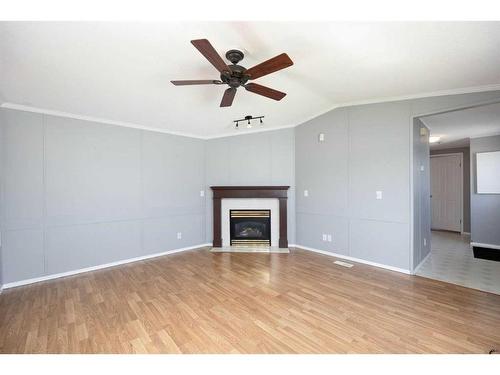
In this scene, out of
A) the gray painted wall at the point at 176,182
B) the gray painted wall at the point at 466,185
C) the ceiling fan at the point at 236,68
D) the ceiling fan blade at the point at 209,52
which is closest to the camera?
the ceiling fan blade at the point at 209,52

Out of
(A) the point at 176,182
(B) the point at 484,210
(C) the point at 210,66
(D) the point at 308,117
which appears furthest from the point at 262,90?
(B) the point at 484,210

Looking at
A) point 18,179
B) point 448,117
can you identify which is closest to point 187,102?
point 18,179

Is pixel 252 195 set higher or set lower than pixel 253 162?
lower

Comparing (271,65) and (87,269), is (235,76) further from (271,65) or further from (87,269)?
(87,269)

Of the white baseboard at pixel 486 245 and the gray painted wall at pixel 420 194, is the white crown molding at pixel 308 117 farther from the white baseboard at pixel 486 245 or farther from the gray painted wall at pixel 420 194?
the white baseboard at pixel 486 245

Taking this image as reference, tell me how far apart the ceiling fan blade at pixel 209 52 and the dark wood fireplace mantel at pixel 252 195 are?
278 centimetres

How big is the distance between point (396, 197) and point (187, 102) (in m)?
3.42

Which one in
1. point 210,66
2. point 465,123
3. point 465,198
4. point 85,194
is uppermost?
point 210,66

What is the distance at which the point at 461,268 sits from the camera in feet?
10.8

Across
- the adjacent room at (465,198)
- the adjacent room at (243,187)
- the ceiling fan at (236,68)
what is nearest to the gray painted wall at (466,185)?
the adjacent room at (465,198)

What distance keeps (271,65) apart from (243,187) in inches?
113

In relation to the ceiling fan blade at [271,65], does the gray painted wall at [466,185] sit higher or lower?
lower

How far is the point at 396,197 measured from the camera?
10.5ft

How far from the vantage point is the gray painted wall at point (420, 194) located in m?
3.17
